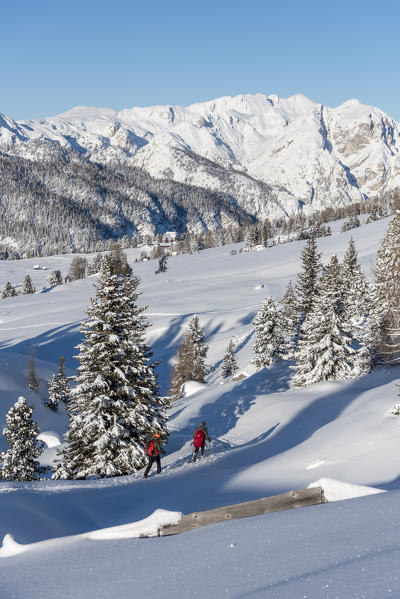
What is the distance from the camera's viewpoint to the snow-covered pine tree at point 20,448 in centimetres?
2069

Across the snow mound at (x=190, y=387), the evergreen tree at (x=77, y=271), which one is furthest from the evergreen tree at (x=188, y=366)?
the evergreen tree at (x=77, y=271)

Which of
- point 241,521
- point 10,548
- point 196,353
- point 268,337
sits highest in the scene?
point 241,521

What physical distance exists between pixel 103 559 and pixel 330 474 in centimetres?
709

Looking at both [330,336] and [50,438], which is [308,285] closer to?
[330,336]

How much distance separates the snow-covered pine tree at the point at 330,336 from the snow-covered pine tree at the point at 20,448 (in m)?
17.6

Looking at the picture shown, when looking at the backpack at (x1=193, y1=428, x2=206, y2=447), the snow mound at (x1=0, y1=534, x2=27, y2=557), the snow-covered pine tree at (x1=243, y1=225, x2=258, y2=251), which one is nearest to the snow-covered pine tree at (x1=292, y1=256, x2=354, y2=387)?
the backpack at (x1=193, y1=428, x2=206, y2=447)

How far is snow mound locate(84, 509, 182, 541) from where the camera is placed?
657 cm

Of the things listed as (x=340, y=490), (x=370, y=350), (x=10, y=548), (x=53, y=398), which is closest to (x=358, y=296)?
(x=370, y=350)

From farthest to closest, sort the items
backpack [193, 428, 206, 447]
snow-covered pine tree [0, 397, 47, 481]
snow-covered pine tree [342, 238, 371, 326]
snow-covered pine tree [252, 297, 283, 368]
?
snow-covered pine tree [342, 238, 371, 326]
snow-covered pine tree [252, 297, 283, 368]
snow-covered pine tree [0, 397, 47, 481]
backpack [193, 428, 206, 447]

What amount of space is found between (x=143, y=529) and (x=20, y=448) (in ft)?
54.2

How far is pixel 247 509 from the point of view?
268 inches

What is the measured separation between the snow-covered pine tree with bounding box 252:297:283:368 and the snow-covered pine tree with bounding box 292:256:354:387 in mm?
9662

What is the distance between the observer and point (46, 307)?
9625cm

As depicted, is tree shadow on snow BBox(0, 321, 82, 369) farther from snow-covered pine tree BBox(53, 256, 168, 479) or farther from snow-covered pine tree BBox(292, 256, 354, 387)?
snow-covered pine tree BBox(53, 256, 168, 479)
